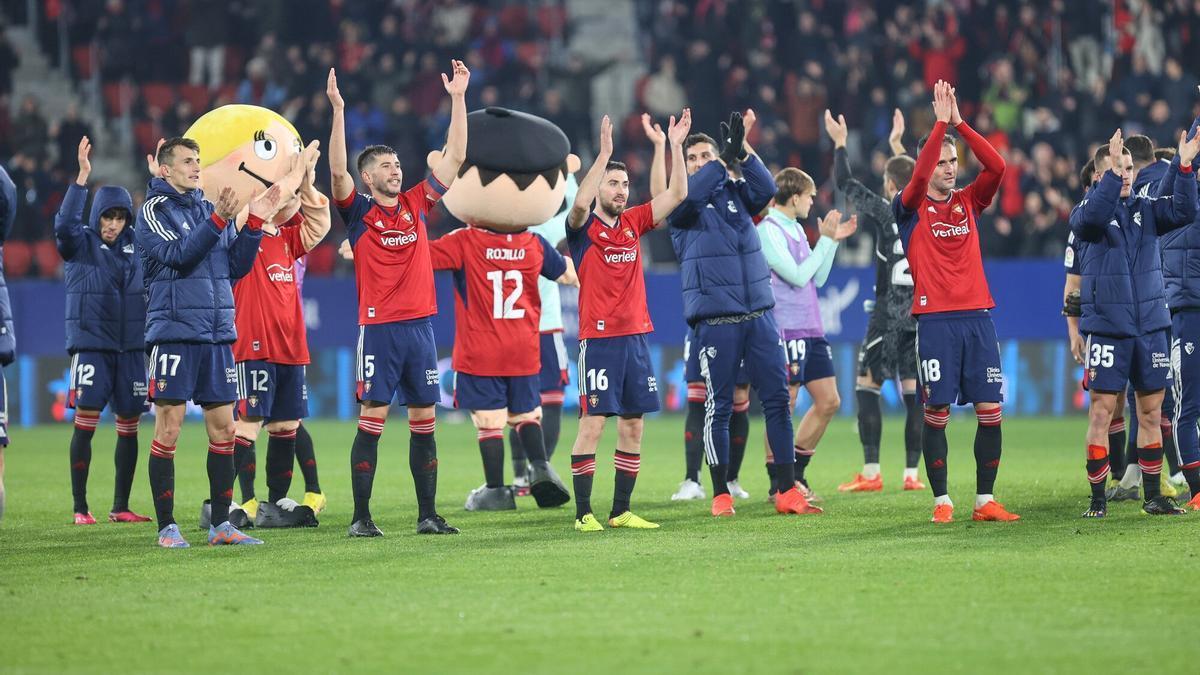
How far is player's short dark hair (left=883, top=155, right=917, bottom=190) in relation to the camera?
1105cm

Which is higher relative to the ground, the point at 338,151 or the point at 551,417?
the point at 338,151

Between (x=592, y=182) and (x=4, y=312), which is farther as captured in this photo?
(x=592, y=182)

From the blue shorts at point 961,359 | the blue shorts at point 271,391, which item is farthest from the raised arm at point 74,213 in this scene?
the blue shorts at point 961,359

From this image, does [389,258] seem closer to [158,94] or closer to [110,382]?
[110,382]

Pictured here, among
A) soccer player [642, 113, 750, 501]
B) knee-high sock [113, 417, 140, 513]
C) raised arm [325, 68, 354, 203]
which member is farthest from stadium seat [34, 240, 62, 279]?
raised arm [325, 68, 354, 203]

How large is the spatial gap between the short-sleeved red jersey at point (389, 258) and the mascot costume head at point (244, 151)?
0.66 meters

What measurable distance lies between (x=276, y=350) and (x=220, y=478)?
4.22 ft

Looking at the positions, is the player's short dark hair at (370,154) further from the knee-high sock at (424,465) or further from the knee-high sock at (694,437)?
the knee-high sock at (694,437)

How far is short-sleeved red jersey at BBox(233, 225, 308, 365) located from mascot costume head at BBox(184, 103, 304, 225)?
305mm

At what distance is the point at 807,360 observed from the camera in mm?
11609

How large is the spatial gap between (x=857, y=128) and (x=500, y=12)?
6788 mm

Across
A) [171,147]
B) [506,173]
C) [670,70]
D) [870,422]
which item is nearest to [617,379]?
[506,173]

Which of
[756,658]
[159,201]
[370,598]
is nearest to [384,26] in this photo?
[159,201]

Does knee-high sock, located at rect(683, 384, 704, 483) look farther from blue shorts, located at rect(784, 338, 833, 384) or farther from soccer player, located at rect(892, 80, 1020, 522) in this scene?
soccer player, located at rect(892, 80, 1020, 522)
